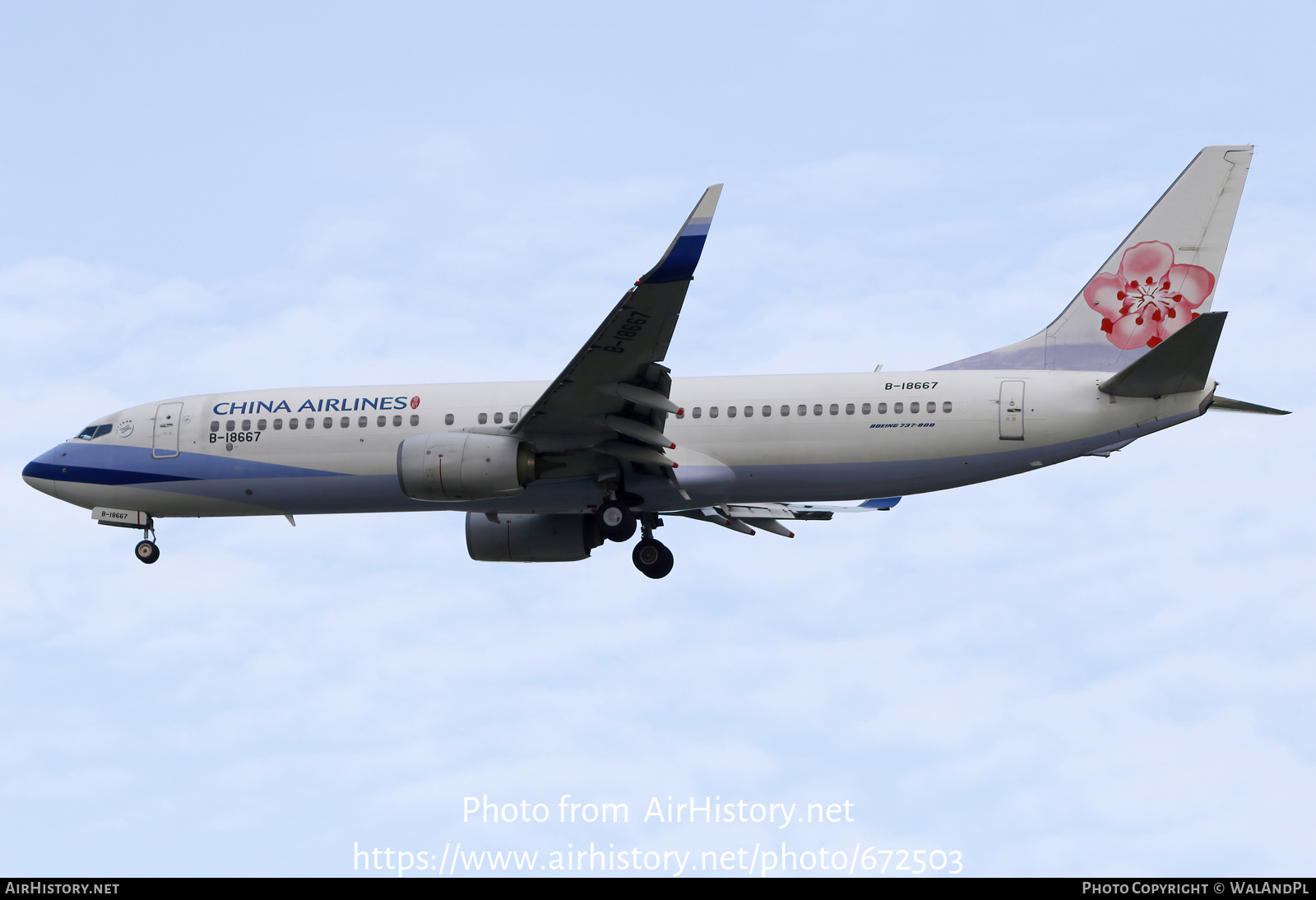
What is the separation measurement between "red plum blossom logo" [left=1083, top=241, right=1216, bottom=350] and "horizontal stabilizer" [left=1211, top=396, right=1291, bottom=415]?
2139 millimetres

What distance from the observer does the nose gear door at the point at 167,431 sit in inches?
1148

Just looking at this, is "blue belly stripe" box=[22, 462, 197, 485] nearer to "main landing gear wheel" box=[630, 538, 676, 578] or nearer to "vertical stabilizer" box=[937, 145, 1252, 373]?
"main landing gear wheel" box=[630, 538, 676, 578]

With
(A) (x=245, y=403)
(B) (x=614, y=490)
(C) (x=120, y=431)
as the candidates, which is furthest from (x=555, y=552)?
(C) (x=120, y=431)

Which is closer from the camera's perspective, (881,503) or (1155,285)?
(1155,285)

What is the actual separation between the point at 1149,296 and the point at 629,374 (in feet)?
33.9

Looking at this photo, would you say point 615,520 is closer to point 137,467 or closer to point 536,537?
point 536,537

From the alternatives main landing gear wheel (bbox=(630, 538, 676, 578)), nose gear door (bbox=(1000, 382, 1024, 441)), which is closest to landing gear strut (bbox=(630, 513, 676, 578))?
main landing gear wheel (bbox=(630, 538, 676, 578))

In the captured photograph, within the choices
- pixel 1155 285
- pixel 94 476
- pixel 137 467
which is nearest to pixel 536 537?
pixel 137 467

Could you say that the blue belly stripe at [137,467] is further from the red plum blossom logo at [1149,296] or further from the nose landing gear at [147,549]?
the red plum blossom logo at [1149,296]

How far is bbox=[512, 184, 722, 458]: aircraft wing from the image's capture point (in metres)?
22.1

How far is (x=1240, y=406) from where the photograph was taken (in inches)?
1013

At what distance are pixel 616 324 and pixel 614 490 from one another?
15.0ft

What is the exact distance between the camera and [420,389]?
28.5m

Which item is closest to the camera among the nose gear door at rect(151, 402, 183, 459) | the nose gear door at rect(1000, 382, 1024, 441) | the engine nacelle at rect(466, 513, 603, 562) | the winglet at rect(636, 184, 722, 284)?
the winglet at rect(636, 184, 722, 284)
